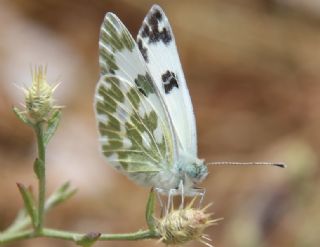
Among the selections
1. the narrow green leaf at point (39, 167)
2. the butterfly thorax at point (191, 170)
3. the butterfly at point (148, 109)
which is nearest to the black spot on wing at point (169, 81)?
the butterfly at point (148, 109)

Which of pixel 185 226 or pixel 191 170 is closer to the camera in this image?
pixel 185 226

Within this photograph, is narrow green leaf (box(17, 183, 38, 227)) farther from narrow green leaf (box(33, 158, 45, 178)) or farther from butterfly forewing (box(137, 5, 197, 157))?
butterfly forewing (box(137, 5, 197, 157))

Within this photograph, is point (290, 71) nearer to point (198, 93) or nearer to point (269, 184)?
point (198, 93)

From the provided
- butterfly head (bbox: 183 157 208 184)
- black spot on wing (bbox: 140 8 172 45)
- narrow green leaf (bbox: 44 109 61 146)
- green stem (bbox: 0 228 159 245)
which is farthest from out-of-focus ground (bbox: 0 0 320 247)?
narrow green leaf (bbox: 44 109 61 146)

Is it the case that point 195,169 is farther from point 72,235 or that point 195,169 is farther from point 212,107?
point 212,107

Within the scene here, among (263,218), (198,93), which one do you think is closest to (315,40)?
(198,93)

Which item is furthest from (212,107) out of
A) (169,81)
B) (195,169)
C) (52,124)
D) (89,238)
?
(89,238)
